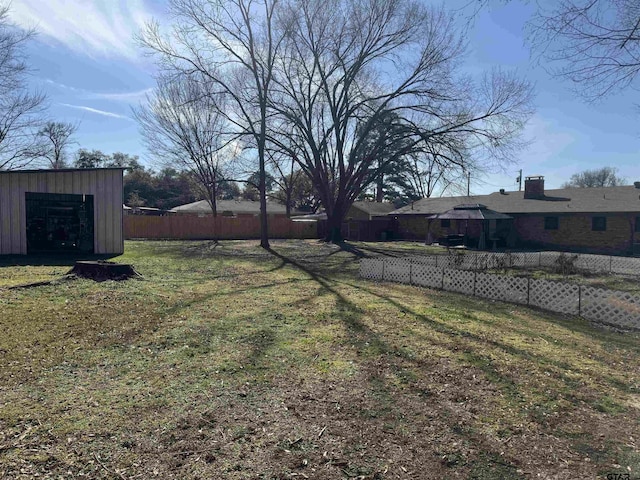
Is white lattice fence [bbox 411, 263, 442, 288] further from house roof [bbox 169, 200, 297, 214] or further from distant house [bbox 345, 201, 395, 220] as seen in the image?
house roof [bbox 169, 200, 297, 214]

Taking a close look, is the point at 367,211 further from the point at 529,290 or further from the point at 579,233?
the point at 529,290

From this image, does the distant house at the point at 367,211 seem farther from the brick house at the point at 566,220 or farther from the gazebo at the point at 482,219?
the gazebo at the point at 482,219

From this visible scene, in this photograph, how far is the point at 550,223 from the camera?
2581 centimetres

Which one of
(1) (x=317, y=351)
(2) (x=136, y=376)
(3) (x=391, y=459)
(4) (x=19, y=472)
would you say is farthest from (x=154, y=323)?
(3) (x=391, y=459)

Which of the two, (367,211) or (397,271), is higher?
(367,211)

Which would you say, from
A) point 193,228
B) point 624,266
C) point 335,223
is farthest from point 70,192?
point 624,266

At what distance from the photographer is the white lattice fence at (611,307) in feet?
23.5

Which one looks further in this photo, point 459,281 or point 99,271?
point 459,281

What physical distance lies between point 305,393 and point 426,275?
26.2ft

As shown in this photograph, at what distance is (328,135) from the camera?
90.9 ft

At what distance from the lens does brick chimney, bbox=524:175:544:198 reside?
29.1 m

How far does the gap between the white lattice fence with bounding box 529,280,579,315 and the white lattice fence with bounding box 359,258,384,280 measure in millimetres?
4597

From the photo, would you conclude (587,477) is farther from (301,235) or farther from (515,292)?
(301,235)

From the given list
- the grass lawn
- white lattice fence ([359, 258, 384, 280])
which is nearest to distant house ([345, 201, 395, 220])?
white lattice fence ([359, 258, 384, 280])
